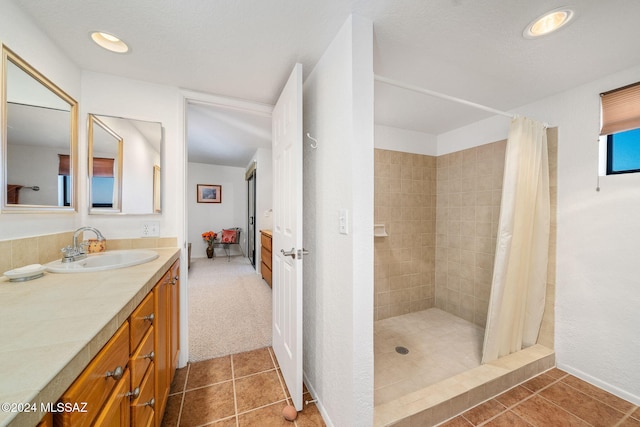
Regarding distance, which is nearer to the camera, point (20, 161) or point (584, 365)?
point (20, 161)

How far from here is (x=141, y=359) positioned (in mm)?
884

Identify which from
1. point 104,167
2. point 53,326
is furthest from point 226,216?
point 53,326

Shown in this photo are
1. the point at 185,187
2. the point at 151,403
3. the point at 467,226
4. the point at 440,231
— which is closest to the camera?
the point at 151,403

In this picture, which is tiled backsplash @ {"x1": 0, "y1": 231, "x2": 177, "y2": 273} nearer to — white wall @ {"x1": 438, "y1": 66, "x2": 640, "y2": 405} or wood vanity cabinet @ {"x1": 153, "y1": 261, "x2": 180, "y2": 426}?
wood vanity cabinet @ {"x1": 153, "y1": 261, "x2": 180, "y2": 426}

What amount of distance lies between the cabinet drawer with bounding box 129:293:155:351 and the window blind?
2884mm

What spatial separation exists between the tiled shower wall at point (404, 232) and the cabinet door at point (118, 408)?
2.14 metres

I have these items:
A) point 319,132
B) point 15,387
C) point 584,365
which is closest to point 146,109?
point 319,132

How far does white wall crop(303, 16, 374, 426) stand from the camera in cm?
107

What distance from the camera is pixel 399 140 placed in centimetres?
263

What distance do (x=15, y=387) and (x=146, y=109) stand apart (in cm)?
188

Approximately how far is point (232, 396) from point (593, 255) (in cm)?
264

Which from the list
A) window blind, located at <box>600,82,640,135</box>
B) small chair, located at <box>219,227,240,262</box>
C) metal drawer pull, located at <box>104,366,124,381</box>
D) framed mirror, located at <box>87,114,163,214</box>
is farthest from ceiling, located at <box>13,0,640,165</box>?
small chair, located at <box>219,227,240,262</box>

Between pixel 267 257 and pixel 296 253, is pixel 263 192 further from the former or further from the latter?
pixel 296 253

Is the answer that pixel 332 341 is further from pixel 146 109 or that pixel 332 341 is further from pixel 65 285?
pixel 146 109
